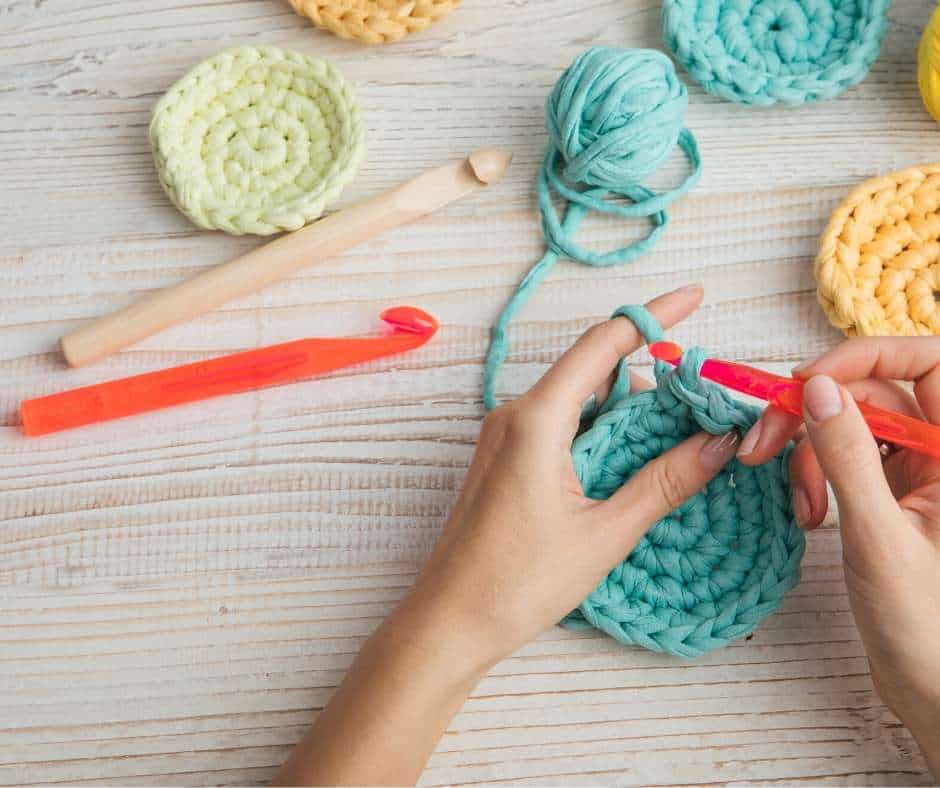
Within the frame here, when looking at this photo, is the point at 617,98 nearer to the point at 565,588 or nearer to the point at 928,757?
the point at 565,588

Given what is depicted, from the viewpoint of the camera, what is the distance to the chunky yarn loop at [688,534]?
70cm

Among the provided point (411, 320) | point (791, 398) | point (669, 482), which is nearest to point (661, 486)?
point (669, 482)

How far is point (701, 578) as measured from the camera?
72 cm

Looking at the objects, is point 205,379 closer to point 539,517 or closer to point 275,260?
point 275,260

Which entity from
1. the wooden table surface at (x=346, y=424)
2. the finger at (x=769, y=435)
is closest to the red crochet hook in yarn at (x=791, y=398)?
the finger at (x=769, y=435)

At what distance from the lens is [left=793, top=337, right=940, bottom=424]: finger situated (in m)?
0.70

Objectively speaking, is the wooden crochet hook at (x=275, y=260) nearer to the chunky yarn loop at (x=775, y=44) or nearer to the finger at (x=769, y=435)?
the chunky yarn loop at (x=775, y=44)

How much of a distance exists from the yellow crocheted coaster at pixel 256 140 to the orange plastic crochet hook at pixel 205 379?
11 centimetres

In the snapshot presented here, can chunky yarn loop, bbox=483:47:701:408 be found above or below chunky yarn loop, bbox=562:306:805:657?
above

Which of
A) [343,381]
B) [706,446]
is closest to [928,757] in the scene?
[706,446]

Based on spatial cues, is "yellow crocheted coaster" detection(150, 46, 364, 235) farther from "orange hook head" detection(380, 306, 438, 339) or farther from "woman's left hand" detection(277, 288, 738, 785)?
"woman's left hand" detection(277, 288, 738, 785)

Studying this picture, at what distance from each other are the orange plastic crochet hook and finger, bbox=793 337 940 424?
320 mm

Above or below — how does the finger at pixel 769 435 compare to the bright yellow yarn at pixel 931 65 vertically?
below

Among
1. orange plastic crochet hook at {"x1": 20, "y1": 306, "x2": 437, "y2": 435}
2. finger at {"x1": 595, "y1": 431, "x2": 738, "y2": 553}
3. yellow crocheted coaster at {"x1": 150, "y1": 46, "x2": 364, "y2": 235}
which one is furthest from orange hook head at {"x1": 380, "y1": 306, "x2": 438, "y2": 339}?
finger at {"x1": 595, "y1": 431, "x2": 738, "y2": 553}
